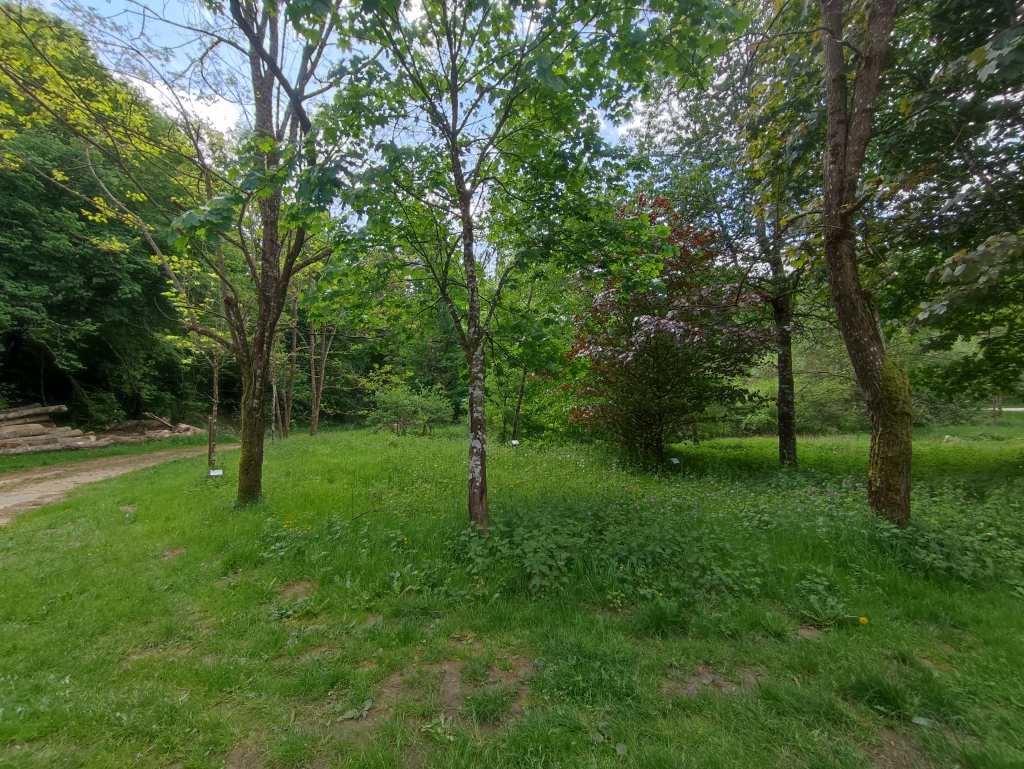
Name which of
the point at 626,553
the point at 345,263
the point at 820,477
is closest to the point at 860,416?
the point at 820,477

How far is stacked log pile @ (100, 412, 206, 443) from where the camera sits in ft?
52.7

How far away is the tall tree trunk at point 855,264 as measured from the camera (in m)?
4.14

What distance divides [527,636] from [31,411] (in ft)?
64.2

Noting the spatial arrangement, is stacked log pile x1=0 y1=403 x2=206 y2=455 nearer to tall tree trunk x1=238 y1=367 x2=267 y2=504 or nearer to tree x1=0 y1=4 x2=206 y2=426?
tree x1=0 y1=4 x2=206 y2=426

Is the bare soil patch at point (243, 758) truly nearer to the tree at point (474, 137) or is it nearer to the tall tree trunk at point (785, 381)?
the tree at point (474, 137)

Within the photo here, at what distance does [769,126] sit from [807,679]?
6522mm

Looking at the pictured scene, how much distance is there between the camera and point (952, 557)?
3.65m

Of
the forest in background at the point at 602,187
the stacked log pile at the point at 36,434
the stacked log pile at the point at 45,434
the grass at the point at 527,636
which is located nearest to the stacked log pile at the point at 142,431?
the stacked log pile at the point at 45,434

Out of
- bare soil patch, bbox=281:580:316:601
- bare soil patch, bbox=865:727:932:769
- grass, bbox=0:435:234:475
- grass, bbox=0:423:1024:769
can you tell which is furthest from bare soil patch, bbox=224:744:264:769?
grass, bbox=0:435:234:475

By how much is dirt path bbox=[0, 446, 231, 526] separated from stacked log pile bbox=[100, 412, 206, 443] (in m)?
2.93

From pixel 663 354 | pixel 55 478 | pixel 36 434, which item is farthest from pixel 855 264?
pixel 36 434

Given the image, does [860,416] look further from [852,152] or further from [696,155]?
[852,152]

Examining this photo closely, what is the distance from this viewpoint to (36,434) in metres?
13.4

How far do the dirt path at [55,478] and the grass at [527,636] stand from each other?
10.5ft
